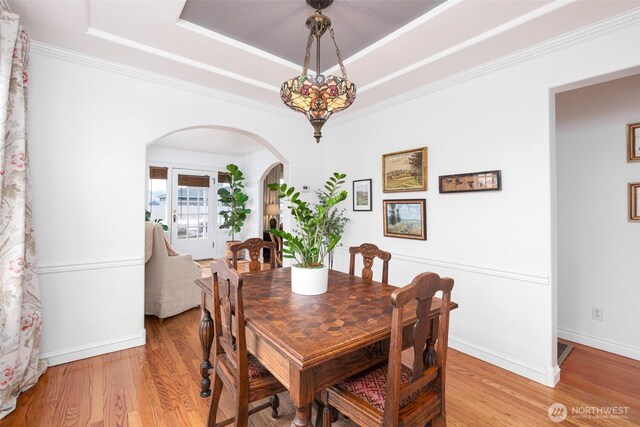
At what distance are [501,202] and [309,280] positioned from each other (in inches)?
73.8

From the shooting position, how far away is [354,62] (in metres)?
2.73

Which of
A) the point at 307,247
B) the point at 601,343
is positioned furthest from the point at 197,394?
the point at 601,343

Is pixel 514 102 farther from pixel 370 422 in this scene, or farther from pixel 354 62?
pixel 370 422

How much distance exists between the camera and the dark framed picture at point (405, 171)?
3152mm

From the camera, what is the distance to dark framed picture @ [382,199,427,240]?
10.4ft

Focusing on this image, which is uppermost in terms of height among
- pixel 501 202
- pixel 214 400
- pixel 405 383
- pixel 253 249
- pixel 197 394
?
pixel 501 202

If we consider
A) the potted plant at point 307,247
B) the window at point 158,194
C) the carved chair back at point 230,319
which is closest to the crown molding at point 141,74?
the potted plant at point 307,247

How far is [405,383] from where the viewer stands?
1.34 metres

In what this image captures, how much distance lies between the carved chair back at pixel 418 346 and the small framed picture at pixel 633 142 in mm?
2637

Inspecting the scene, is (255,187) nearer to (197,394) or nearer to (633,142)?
(197,394)

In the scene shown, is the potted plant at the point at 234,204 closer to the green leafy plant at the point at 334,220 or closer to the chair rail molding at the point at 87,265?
the green leafy plant at the point at 334,220

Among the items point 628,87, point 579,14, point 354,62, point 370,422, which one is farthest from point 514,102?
point 370,422

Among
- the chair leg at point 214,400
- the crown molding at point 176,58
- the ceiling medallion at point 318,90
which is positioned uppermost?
the crown molding at point 176,58

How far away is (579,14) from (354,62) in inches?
63.4
